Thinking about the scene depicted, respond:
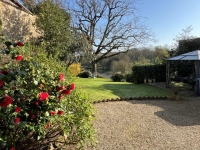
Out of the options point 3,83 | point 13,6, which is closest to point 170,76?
point 3,83

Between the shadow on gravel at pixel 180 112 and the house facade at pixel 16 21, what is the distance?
29.2ft

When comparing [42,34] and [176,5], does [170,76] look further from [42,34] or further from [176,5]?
[42,34]

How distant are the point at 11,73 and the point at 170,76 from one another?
37.0ft

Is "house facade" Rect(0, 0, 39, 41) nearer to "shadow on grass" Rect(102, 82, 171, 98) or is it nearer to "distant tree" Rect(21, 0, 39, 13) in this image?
"distant tree" Rect(21, 0, 39, 13)

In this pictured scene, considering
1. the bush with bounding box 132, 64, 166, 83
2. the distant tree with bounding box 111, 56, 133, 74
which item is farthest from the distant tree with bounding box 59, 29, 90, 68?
the distant tree with bounding box 111, 56, 133, 74

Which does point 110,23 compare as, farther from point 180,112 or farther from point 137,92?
point 180,112

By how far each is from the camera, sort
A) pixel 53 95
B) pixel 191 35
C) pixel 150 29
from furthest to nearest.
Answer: pixel 150 29 < pixel 191 35 < pixel 53 95

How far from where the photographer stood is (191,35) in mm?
14672

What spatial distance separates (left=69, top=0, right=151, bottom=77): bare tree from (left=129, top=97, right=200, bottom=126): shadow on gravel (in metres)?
13.3

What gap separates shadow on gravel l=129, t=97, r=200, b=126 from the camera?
15.3ft

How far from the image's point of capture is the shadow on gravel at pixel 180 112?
467 cm

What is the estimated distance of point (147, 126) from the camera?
4250 mm

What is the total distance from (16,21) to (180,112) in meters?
11.5

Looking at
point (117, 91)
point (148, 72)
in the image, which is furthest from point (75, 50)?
point (117, 91)
